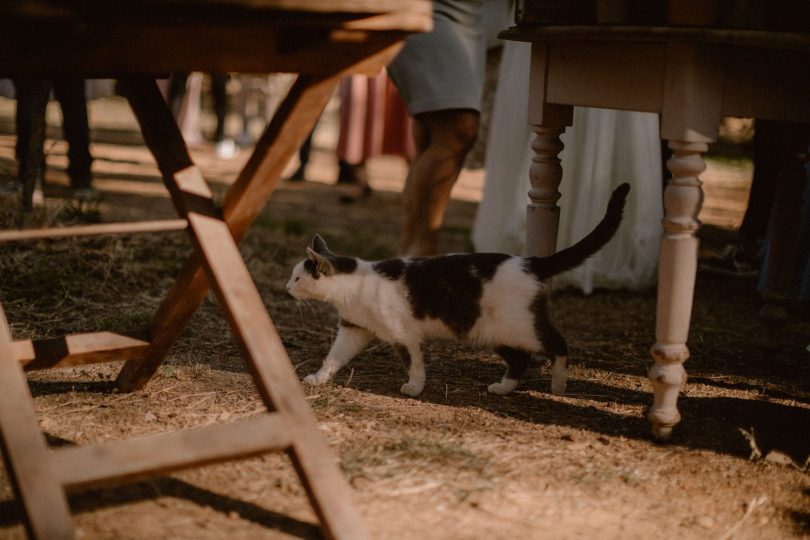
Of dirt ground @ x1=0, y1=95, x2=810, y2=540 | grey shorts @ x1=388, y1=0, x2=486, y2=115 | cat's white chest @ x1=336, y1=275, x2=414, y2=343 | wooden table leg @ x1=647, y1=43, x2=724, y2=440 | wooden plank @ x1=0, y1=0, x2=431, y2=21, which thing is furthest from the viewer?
grey shorts @ x1=388, y1=0, x2=486, y2=115

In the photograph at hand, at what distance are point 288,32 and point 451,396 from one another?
1217 mm

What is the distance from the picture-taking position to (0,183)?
4.04 m

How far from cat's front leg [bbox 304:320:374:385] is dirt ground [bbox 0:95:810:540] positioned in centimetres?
5

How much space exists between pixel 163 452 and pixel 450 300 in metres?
1.05

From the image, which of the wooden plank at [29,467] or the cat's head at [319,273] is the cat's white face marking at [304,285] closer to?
the cat's head at [319,273]

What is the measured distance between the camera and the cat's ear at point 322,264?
255cm

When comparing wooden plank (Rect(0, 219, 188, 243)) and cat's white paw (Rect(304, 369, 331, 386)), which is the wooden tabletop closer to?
wooden plank (Rect(0, 219, 188, 243))

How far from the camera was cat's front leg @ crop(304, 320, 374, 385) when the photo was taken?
261 centimetres

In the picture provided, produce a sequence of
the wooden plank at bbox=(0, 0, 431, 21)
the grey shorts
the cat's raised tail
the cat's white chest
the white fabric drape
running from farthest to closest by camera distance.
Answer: the white fabric drape, the grey shorts, the cat's white chest, the cat's raised tail, the wooden plank at bbox=(0, 0, 431, 21)

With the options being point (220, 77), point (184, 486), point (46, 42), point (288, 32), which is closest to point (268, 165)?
point (288, 32)

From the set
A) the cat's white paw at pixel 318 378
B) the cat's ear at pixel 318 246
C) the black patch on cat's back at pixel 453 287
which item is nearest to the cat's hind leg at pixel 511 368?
the black patch on cat's back at pixel 453 287

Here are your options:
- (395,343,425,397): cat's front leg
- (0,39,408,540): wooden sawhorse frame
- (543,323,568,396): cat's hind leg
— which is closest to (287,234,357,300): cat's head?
(395,343,425,397): cat's front leg

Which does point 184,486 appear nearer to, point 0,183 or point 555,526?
point 555,526

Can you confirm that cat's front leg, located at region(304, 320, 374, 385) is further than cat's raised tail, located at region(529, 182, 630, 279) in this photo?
Yes
